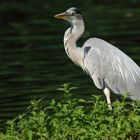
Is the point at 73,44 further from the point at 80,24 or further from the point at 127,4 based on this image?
the point at 127,4

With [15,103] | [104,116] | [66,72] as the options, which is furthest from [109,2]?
[104,116]

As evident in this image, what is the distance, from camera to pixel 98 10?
75.8ft

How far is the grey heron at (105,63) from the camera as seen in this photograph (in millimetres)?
9914

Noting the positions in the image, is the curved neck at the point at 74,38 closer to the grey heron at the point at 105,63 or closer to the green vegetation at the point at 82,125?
the grey heron at the point at 105,63

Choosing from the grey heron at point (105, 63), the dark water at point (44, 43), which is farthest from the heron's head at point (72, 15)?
the dark water at point (44, 43)

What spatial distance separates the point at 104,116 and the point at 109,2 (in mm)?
17628

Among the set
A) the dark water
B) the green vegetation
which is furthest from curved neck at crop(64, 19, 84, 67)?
the green vegetation

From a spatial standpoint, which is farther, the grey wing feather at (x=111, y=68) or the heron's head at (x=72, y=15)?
the heron's head at (x=72, y=15)

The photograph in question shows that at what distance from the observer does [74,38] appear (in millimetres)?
10516

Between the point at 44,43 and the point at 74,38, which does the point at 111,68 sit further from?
the point at 44,43

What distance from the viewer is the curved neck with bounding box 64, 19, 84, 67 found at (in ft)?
34.3

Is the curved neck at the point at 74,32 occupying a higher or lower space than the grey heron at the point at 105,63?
higher

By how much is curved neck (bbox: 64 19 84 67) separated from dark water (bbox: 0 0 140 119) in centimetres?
127

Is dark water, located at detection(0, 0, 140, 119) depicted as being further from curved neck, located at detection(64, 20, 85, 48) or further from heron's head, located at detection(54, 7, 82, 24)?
heron's head, located at detection(54, 7, 82, 24)
